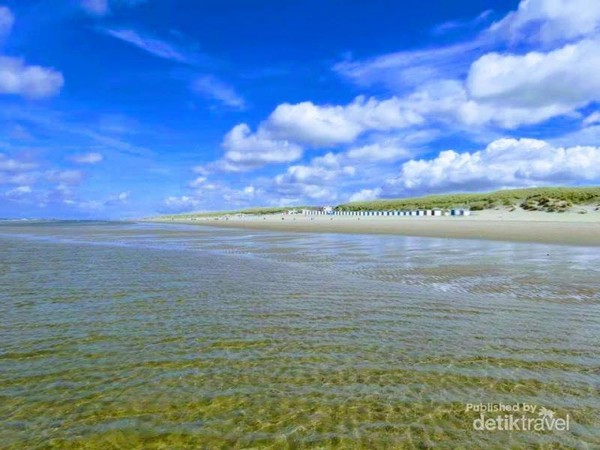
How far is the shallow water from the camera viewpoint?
4539 mm

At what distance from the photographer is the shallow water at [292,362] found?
454 cm

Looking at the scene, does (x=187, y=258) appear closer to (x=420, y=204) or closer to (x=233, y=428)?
(x=233, y=428)

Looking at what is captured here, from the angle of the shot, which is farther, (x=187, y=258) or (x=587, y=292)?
(x=187, y=258)

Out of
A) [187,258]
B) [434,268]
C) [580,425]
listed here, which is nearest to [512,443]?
[580,425]

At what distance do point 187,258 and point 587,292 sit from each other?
56.4 ft

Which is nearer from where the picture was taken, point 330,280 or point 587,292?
point 587,292

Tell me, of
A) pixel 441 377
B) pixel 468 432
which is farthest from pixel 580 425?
pixel 441 377

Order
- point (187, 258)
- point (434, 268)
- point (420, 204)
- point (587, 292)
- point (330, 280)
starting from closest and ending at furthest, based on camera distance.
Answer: point (587, 292)
point (330, 280)
point (434, 268)
point (187, 258)
point (420, 204)

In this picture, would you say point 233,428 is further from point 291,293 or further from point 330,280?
point 330,280

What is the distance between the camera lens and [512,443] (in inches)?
169

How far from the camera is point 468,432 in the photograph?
4473 millimetres

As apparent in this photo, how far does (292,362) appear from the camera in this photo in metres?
6.52

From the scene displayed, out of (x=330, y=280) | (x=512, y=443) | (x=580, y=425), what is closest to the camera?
(x=512, y=443)

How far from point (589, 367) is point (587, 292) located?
6.88 m
